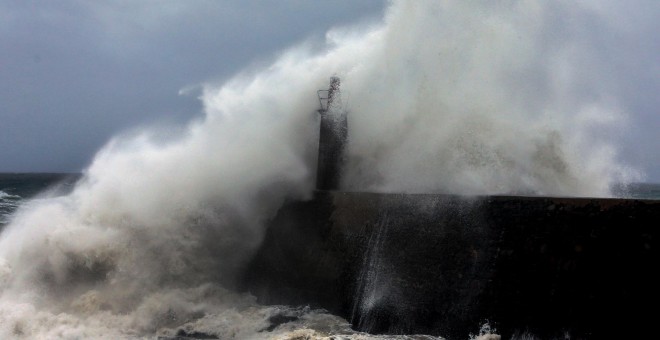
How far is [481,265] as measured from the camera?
18.5ft

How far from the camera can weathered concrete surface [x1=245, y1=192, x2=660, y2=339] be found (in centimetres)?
441

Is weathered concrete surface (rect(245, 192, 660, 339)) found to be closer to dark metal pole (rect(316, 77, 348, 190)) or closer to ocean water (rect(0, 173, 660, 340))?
ocean water (rect(0, 173, 660, 340))

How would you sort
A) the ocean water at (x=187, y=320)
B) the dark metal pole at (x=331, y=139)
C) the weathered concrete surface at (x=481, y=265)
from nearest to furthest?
the weathered concrete surface at (x=481, y=265)
the ocean water at (x=187, y=320)
the dark metal pole at (x=331, y=139)

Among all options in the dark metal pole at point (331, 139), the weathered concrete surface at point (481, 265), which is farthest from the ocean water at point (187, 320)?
the dark metal pole at point (331, 139)

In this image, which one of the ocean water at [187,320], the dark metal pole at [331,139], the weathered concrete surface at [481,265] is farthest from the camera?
the dark metal pole at [331,139]

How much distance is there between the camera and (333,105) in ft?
34.0

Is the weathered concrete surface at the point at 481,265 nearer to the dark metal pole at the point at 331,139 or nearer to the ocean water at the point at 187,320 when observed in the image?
the ocean water at the point at 187,320

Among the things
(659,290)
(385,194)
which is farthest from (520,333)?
(385,194)

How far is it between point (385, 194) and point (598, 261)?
3248 millimetres

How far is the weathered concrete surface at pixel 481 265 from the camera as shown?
14.5ft

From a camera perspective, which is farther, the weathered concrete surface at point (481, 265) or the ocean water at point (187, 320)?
the ocean water at point (187, 320)

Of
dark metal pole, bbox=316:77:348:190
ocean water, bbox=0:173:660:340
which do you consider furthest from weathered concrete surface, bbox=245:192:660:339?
dark metal pole, bbox=316:77:348:190


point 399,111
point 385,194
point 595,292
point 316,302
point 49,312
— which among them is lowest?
point 49,312

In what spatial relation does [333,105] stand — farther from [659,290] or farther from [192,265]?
[659,290]
